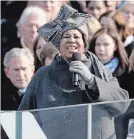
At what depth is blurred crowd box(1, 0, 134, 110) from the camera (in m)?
6.04

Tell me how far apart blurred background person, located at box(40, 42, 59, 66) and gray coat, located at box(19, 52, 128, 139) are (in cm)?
175

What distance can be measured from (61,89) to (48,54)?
197 centimetres

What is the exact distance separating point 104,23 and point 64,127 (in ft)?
9.81

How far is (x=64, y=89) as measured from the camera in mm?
4117

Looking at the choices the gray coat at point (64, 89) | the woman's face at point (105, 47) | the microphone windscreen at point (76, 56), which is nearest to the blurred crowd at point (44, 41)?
the woman's face at point (105, 47)

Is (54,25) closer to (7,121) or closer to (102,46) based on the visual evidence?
(7,121)

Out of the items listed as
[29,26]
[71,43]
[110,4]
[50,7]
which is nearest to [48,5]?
[50,7]

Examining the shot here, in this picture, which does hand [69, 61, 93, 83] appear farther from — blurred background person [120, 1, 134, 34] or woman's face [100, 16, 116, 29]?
blurred background person [120, 1, 134, 34]

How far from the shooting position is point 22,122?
12.2 feet

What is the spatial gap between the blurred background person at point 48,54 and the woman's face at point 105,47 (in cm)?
41

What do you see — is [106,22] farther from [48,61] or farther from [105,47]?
[48,61]

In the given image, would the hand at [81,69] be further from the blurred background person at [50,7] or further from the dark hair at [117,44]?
the blurred background person at [50,7]

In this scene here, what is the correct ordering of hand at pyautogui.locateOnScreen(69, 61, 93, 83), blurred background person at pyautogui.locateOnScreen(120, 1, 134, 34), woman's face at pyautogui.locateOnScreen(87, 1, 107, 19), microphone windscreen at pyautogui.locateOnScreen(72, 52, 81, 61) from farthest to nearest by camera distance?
1. woman's face at pyautogui.locateOnScreen(87, 1, 107, 19)
2. blurred background person at pyautogui.locateOnScreen(120, 1, 134, 34)
3. microphone windscreen at pyautogui.locateOnScreen(72, 52, 81, 61)
4. hand at pyautogui.locateOnScreen(69, 61, 93, 83)

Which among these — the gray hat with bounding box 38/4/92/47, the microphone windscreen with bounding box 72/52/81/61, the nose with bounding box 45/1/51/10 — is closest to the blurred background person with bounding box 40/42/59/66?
the nose with bounding box 45/1/51/10
